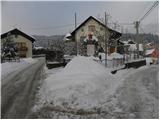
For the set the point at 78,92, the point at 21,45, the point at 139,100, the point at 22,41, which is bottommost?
the point at 139,100

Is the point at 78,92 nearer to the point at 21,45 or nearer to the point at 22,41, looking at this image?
the point at 21,45

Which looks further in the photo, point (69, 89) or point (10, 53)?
point (10, 53)

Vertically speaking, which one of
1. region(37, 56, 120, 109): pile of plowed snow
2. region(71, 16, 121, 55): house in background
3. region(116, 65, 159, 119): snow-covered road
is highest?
region(71, 16, 121, 55): house in background

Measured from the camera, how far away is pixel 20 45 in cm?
6694

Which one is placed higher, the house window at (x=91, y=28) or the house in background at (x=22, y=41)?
the house window at (x=91, y=28)

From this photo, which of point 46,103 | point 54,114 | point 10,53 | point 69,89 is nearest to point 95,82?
point 69,89

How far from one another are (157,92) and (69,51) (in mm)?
53180

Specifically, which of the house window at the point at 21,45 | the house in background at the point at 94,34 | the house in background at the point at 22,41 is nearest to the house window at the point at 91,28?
the house in background at the point at 94,34

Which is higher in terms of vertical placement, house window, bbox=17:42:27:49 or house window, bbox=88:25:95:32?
house window, bbox=88:25:95:32

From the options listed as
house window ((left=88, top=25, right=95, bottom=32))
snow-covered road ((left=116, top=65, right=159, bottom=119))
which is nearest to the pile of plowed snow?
snow-covered road ((left=116, top=65, right=159, bottom=119))

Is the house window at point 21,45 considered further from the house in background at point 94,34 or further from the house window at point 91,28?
the house window at point 91,28

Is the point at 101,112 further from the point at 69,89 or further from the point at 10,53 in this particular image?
the point at 10,53

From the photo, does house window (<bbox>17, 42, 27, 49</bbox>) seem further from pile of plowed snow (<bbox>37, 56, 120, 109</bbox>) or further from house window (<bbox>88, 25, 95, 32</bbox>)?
pile of plowed snow (<bbox>37, 56, 120, 109</bbox>)

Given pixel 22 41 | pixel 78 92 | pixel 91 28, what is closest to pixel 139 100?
pixel 78 92
